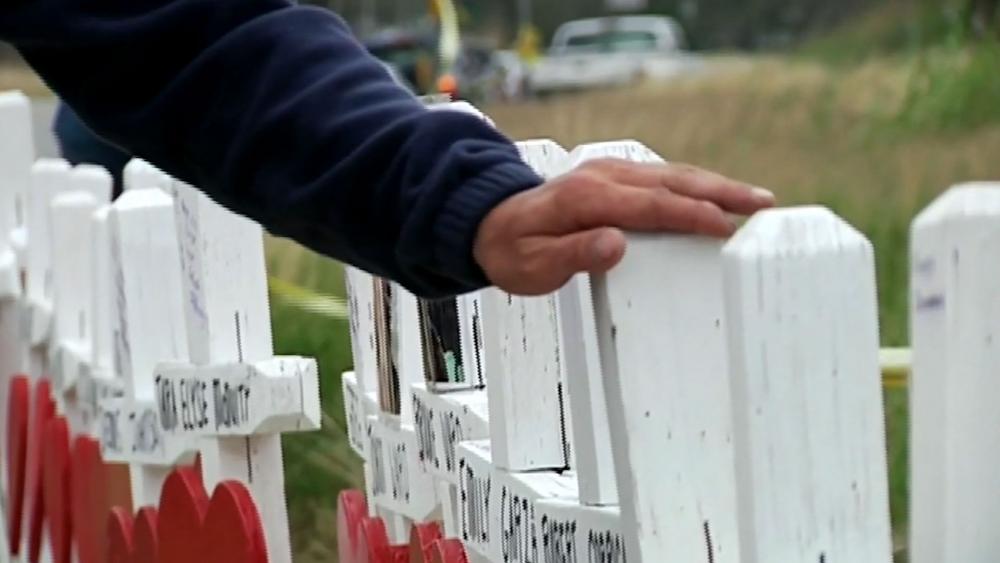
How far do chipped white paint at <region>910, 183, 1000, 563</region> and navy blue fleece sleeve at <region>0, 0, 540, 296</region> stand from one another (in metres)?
0.25

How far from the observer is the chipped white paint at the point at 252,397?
8.56 ft

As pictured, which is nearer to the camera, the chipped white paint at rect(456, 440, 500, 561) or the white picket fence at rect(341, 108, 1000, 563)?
the white picket fence at rect(341, 108, 1000, 563)

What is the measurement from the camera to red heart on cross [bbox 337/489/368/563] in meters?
2.53

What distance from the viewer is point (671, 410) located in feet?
4.91

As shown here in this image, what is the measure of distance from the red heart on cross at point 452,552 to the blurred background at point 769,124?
17.6 inches

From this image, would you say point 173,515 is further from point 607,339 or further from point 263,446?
point 607,339

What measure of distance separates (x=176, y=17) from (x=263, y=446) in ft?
4.09

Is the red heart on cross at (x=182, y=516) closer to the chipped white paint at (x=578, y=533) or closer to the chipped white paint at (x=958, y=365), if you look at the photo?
the chipped white paint at (x=578, y=533)

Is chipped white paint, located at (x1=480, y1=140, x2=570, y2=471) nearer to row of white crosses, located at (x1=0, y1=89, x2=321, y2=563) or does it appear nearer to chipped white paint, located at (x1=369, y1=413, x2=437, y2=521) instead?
chipped white paint, located at (x1=369, y1=413, x2=437, y2=521)

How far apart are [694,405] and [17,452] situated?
9.59 ft

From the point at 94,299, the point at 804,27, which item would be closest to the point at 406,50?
the point at 804,27

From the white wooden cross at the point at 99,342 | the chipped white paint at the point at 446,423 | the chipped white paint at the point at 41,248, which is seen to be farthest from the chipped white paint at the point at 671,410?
the chipped white paint at the point at 41,248

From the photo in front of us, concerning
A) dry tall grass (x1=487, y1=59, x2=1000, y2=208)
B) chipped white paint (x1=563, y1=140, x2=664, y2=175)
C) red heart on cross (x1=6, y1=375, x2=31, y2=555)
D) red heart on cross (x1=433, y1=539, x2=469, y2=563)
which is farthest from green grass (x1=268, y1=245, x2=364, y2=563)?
dry tall grass (x1=487, y1=59, x2=1000, y2=208)

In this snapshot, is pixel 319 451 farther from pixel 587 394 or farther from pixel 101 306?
pixel 587 394
